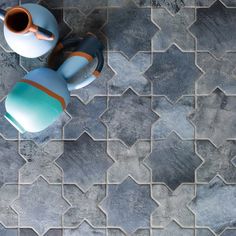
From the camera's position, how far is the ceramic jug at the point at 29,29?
1.04m

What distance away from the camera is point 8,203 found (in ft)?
4.27

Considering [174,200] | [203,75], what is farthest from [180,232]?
[203,75]

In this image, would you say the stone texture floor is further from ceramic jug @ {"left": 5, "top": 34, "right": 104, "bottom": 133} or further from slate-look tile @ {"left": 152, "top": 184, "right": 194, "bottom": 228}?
ceramic jug @ {"left": 5, "top": 34, "right": 104, "bottom": 133}

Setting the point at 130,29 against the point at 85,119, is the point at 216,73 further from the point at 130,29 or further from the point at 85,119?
the point at 85,119

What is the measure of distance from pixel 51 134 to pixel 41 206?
215 mm

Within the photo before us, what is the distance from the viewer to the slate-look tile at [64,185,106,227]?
4.25 feet

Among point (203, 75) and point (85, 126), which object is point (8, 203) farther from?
point (203, 75)

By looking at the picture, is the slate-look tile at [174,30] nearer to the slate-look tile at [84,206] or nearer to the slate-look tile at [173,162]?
the slate-look tile at [173,162]

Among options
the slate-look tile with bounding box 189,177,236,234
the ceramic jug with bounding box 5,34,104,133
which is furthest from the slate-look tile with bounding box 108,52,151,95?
the slate-look tile with bounding box 189,177,236,234

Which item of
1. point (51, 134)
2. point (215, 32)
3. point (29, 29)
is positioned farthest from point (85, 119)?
point (215, 32)

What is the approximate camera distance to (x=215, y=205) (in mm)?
1291

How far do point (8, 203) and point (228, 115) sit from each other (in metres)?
0.70

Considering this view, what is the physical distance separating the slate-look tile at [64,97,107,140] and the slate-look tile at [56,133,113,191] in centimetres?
3

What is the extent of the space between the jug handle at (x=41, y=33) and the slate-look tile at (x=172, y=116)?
381 mm
